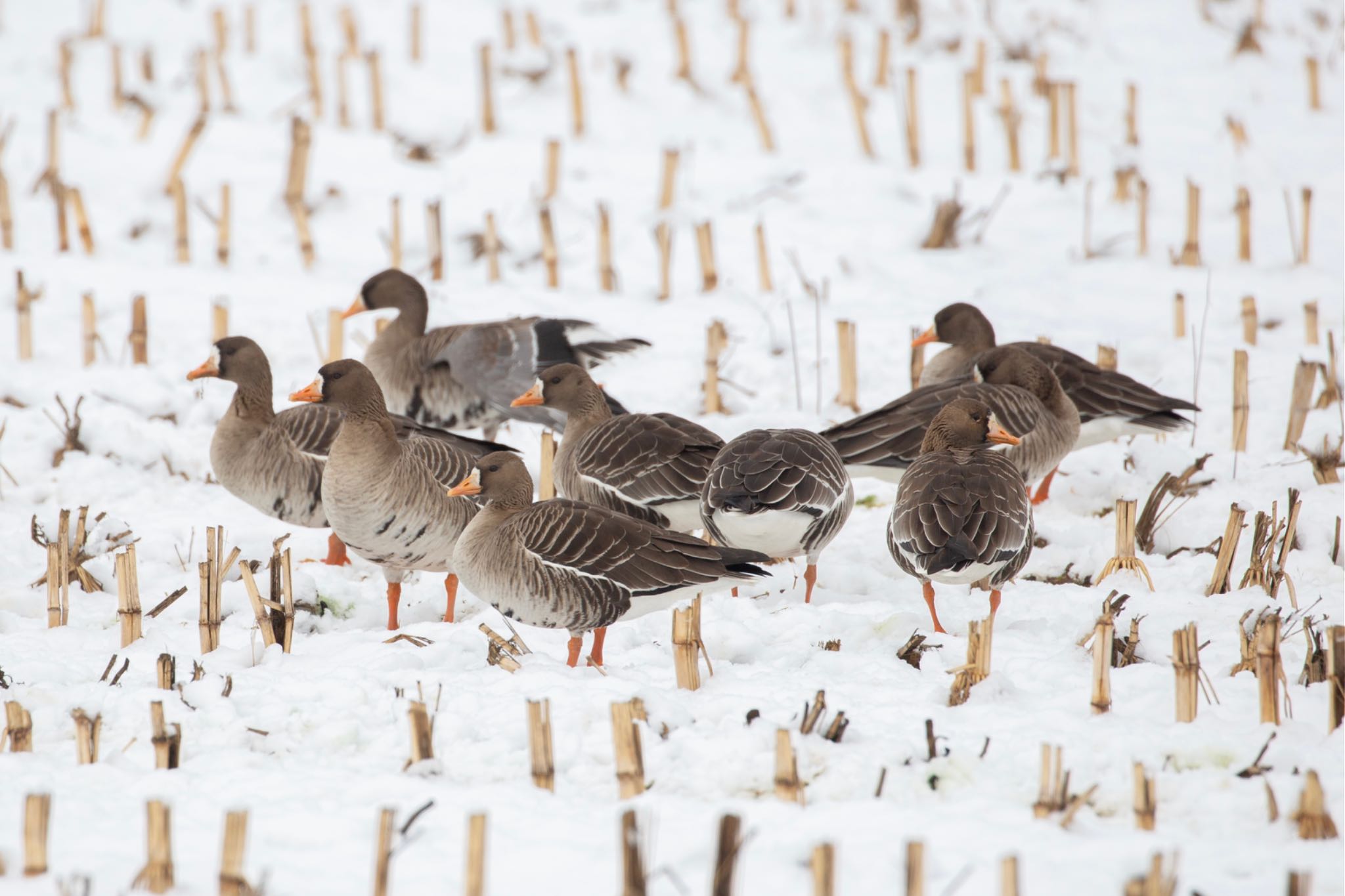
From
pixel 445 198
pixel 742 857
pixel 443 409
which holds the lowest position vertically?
pixel 742 857

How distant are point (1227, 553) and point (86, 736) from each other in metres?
4.97

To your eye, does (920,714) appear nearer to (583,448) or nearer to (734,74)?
(583,448)

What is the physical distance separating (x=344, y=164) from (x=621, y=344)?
6.11 m

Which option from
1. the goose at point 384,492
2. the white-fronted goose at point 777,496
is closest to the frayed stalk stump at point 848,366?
the white-fronted goose at point 777,496

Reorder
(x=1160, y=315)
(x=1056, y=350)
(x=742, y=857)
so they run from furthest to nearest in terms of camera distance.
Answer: (x=1160, y=315) → (x=1056, y=350) → (x=742, y=857)

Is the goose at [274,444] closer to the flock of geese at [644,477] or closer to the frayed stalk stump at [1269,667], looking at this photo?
the flock of geese at [644,477]

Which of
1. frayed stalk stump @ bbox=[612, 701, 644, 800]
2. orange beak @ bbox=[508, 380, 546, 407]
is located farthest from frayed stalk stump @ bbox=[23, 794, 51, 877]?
orange beak @ bbox=[508, 380, 546, 407]

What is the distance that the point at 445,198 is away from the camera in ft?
44.4

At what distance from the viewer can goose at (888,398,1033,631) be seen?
5734 millimetres

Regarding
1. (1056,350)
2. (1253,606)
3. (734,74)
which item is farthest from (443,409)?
(734,74)

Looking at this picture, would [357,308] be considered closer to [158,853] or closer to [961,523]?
[961,523]

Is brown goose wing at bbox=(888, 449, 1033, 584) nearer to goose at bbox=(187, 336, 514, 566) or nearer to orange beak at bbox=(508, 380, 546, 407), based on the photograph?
goose at bbox=(187, 336, 514, 566)

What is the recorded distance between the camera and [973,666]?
495 centimetres

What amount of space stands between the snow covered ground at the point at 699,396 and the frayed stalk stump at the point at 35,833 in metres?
0.08
